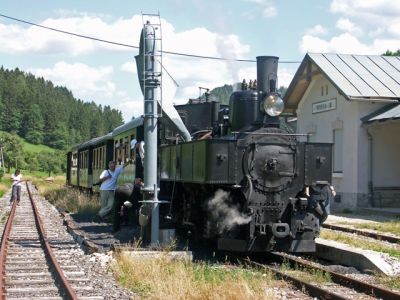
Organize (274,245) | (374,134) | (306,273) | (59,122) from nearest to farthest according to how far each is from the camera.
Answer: (306,273)
(274,245)
(374,134)
(59,122)

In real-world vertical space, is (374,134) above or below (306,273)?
above

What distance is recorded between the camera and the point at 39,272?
8961 mm

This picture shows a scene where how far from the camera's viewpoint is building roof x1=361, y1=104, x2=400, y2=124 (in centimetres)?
1930

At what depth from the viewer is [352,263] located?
32.4 feet

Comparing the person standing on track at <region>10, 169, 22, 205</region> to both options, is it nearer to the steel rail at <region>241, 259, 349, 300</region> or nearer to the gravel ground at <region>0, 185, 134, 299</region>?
the gravel ground at <region>0, 185, 134, 299</region>

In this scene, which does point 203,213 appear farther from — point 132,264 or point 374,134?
point 374,134

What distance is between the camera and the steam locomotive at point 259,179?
31.6 feet

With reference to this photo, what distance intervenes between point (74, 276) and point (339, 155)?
15.8 m

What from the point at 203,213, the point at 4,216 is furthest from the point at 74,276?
the point at 4,216

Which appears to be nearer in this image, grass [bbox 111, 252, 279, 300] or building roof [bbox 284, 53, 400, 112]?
grass [bbox 111, 252, 279, 300]

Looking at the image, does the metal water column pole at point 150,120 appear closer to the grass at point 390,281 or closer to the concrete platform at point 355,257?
the concrete platform at point 355,257

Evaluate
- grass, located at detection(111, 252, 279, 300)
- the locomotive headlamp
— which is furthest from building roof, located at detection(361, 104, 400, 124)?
grass, located at detection(111, 252, 279, 300)

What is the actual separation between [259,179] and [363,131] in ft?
41.1

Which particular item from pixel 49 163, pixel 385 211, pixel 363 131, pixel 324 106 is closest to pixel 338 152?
pixel 363 131
